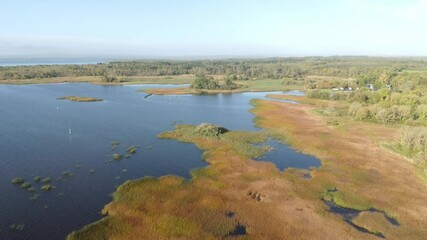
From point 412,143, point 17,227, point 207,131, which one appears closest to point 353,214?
point 412,143

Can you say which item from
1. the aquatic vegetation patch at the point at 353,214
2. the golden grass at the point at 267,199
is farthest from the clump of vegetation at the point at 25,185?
the aquatic vegetation patch at the point at 353,214

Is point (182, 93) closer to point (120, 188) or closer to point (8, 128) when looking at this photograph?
point (8, 128)

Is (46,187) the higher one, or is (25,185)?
(25,185)

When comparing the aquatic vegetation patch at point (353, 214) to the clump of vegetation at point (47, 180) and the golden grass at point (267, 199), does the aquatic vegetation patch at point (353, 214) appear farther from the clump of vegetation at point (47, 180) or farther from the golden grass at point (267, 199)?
the clump of vegetation at point (47, 180)

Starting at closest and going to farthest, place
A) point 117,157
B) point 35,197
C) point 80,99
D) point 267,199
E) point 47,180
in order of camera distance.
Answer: point 35,197
point 267,199
point 47,180
point 117,157
point 80,99

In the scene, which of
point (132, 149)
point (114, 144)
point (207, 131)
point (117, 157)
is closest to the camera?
point (117, 157)

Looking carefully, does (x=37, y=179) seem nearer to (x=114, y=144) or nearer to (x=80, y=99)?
(x=114, y=144)

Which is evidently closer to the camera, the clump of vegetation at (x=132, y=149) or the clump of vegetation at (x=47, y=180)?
the clump of vegetation at (x=47, y=180)
